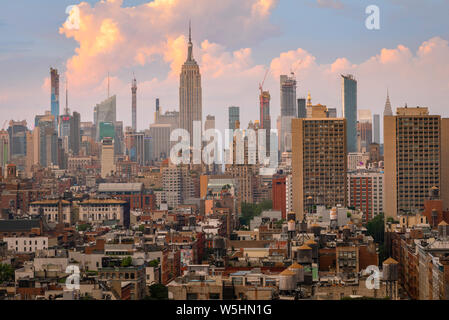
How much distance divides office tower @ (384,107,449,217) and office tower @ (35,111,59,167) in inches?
435

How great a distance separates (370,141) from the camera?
1773 inches

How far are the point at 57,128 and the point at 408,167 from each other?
14.9 m

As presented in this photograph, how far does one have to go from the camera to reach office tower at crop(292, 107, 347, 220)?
94.7 feet

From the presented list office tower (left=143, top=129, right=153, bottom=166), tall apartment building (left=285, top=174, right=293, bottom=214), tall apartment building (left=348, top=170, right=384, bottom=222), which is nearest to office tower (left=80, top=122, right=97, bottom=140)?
office tower (left=143, top=129, right=153, bottom=166)

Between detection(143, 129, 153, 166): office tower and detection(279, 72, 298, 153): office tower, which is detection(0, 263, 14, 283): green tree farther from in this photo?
detection(143, 129, 153, 166): office tower

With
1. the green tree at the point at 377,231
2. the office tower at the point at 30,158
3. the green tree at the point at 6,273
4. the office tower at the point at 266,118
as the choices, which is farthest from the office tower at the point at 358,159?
the green tree at the point at 6,273

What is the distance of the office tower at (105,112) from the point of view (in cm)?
2473

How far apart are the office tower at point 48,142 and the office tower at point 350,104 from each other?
9654 millimetres

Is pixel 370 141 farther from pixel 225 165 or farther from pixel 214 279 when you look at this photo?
pixel 214 279

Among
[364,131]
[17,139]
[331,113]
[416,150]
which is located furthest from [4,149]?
[364,131]

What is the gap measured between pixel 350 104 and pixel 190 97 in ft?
44.8

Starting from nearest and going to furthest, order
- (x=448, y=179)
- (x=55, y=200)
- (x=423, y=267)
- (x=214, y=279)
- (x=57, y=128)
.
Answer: (x=214, y=279), (x=423, y=267), (x=448, y=179), (x=55, y=200), (x=57, y=128)

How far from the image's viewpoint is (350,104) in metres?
28.7
